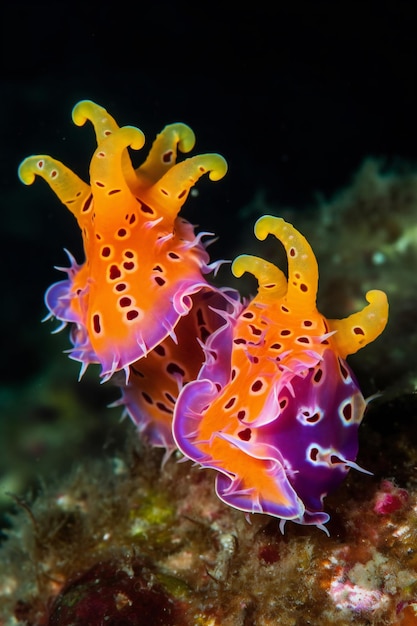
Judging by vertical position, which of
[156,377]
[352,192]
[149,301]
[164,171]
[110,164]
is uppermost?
Result: [110,164]

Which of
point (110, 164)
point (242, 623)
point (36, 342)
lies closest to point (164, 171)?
point (110, 164)

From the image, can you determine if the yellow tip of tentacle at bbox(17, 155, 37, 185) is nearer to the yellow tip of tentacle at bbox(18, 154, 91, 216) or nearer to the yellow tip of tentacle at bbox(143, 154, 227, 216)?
the yellow tip of tentacle at bbox(18, 154, 91, 216)

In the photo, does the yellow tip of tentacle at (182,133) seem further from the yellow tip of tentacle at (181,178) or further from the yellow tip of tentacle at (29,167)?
the yellow tip of tentacle at (29,167)

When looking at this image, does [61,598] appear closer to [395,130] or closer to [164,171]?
[164,171]

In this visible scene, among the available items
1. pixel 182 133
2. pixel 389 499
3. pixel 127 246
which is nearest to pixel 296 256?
pixel 127 246

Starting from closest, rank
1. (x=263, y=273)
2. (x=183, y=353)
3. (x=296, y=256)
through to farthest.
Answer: (x=296, y=256)
(x=263, y=273)
(x=183, y=353)

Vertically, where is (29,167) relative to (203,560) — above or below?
above

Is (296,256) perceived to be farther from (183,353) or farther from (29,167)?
(29,167)

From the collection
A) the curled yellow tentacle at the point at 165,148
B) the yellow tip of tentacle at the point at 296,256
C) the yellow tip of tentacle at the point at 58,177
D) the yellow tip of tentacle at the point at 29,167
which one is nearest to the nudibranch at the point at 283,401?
the yellow tip of tentacle at the point at 296,256
